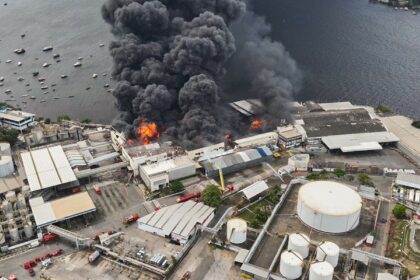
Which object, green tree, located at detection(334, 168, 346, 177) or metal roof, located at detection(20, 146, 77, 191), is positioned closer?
metal roof, located at detection(20, 146, 77, 191)

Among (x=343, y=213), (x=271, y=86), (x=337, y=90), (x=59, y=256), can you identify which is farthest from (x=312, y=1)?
(x=59, y=256)

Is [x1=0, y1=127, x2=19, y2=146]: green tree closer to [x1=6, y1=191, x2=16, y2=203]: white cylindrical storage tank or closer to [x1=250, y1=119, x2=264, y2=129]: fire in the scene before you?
[x1=6, y1=191, x2=16, y2=203]: white cylindrical storage tank

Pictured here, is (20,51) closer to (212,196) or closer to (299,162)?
(212,196)

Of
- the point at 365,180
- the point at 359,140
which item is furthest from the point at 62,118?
the point at 365,180

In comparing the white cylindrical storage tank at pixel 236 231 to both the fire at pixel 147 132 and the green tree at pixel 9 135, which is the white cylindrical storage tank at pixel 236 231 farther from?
the green tree at pixel 9 135

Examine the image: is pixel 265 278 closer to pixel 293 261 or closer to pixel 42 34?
pixel 293 261

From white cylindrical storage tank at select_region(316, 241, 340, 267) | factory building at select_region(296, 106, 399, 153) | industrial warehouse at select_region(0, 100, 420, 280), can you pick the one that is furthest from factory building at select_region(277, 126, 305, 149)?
white cylindrical storage tank at select_region(316, 241, 340, 267)

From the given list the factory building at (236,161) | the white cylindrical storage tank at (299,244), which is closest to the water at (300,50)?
the factory building at (236,161)
